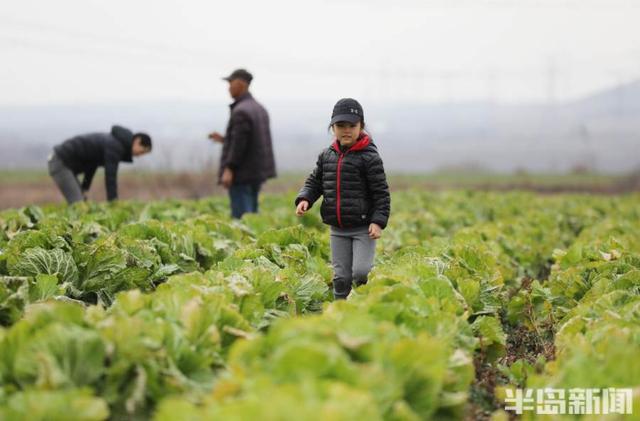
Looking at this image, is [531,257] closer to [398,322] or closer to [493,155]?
[398,322]

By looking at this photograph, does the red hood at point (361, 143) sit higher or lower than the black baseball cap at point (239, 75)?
lower

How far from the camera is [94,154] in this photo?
26.7ft

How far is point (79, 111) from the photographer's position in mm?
114188

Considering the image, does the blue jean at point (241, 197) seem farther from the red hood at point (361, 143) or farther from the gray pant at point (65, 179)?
the red hood at point (361, 143)

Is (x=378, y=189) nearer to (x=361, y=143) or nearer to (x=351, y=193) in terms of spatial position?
(x=351, y=193)

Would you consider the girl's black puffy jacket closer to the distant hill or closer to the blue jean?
the blue jean

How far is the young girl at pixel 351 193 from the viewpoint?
15.3 ft

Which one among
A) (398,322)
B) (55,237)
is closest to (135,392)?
(398,322)

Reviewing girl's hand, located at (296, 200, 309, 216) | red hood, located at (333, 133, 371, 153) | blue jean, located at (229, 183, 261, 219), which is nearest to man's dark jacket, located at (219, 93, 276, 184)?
blue jean, located at (229, 183, 261, 219)

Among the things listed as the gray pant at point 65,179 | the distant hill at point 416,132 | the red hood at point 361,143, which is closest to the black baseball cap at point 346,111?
the red hood at point 361,143

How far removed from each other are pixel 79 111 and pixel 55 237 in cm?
11665

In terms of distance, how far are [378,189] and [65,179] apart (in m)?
5.00

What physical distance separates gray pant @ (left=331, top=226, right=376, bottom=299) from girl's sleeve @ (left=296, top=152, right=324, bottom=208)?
0.28 meters

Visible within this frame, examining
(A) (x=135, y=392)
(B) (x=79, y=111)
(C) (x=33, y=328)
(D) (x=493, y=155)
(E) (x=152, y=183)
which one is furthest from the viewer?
(B) (x=79, y=111)
